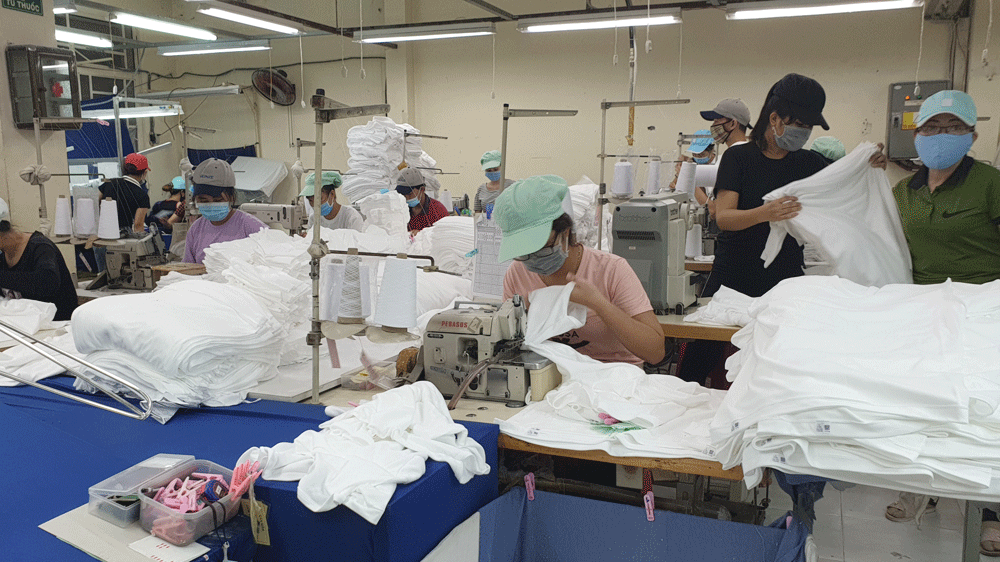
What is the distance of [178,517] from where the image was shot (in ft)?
4.43

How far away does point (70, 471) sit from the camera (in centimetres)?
167

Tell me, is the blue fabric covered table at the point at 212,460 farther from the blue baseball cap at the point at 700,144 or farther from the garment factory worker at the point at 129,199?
the garment factory worker at the point at 129,199

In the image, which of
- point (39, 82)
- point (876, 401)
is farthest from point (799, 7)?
point (39, 82)

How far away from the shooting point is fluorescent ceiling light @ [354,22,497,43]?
622 cm

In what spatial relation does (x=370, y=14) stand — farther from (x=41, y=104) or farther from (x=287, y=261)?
(x=287, y=261)

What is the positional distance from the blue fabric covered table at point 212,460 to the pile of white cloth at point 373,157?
148 inches

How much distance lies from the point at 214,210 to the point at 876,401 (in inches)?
135

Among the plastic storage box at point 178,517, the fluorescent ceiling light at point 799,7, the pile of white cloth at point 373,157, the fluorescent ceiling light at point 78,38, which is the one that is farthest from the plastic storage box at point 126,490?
the fluorescent ceiling light at point 78,38

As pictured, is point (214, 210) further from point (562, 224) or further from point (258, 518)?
point (258, 518)

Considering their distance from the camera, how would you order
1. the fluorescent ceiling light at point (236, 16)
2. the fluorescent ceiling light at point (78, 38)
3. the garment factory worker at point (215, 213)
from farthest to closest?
1. the fluorescent ceiling light at point (78, 38)
2. the fluorescent ceiling light at point (236, 16)
3. the garment factory worker at point (215, 213)

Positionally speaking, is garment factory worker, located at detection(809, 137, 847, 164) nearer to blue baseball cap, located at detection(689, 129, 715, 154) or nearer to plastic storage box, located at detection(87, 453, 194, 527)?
blue baseball cap, located at detection(689, 129, 715, 154)

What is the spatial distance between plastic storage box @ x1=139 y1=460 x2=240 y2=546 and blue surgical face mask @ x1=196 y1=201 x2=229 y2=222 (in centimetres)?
264

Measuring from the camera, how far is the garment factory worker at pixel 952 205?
2.49 metres

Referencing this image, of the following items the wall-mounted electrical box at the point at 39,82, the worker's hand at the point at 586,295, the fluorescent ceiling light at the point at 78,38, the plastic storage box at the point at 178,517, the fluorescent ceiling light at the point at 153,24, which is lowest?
the plastic storage box at the point at 178,517
